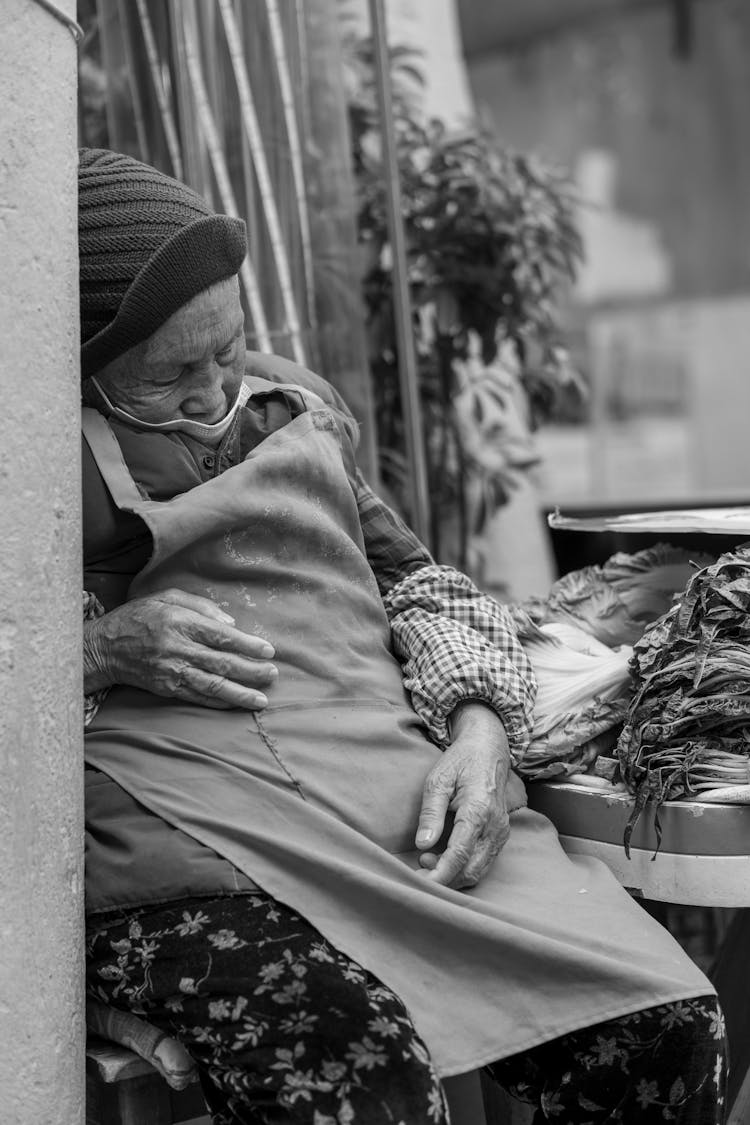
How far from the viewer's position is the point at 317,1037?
1293 millimetres

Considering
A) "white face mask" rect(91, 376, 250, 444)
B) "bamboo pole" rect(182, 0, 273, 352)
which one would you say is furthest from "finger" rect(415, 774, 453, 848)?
"bamboo pole" rect(182, 0, 273, 352)

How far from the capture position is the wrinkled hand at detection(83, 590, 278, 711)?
1484 millimetres

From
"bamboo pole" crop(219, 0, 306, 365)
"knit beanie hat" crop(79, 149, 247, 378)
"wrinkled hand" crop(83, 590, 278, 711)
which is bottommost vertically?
"wrinkled hand" crop(83, 590, 278, 711)

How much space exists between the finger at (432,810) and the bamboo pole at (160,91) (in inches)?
66.3

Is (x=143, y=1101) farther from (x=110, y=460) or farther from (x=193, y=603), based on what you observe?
(x=110, y=460)

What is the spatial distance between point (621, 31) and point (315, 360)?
704 cm

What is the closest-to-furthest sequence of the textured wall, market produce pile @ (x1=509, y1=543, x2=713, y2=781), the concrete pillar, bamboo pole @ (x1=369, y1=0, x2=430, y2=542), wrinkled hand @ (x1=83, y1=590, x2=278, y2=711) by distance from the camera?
1. the concrete pillar
2. wrinkled hand @ (x1=83, y1=590, x2=278, y2=711)
3. market produce pile @ (x1=509, y1=543, x2=713, y2=781)
4. bamboo pole @ (x1=369, y1=0, x2=430, y2=542)
5. the textured wall

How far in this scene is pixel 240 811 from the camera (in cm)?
144

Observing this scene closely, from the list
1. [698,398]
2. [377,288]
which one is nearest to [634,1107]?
[377,288]

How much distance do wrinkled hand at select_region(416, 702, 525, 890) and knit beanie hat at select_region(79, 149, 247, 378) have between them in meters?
0.61

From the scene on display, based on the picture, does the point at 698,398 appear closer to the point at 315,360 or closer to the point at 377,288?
the point at 377,288

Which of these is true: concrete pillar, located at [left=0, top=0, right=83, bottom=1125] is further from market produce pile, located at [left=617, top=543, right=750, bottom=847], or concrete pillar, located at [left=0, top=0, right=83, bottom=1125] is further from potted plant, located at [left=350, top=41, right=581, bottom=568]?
potted plant, located at [left=350, top=41, right=581, bottom=568]

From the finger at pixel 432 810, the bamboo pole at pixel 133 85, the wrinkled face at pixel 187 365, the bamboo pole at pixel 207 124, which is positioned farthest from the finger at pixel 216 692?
the bamboo pole at pixel 133 85

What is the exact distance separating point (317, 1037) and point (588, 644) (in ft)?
2.67
